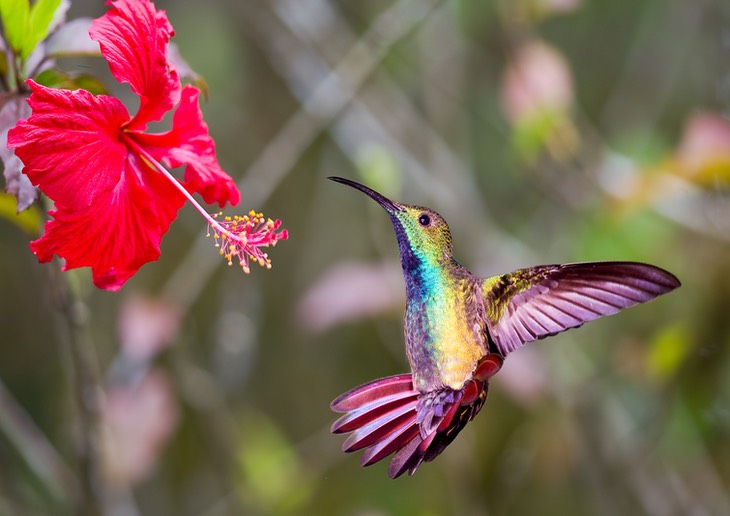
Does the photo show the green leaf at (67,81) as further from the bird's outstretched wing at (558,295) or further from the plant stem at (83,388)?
the bird's outstretched wing at (558,295)

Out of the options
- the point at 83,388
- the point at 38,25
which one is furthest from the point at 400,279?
the point at 38,25

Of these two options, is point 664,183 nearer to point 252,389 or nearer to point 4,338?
point 252,389

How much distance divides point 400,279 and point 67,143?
71cm

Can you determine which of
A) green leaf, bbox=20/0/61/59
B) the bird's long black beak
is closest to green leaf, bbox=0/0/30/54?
green leaf, bbox=20/0/61/59

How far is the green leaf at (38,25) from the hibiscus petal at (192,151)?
0.07m

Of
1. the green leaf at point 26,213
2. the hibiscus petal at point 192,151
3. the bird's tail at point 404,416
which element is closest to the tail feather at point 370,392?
the bird's tail at point 404,416

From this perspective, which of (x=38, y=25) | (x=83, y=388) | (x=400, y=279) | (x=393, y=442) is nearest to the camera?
(x=393, y=442)

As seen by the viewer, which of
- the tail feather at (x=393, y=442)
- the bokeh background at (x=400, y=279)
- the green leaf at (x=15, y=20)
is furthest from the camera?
the bokeh background at (x=400, y=279)

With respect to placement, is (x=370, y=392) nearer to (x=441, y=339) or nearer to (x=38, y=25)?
(x=441, y=339)

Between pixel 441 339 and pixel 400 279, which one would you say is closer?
pixel 441 339

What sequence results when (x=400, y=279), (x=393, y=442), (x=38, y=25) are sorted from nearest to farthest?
(x=393, y=442) → (x=38, y=25) → (x=400, y=279)

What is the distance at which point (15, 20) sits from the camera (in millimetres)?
375

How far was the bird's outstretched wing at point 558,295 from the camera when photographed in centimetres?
28

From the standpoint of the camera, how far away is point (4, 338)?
56.1 inches
